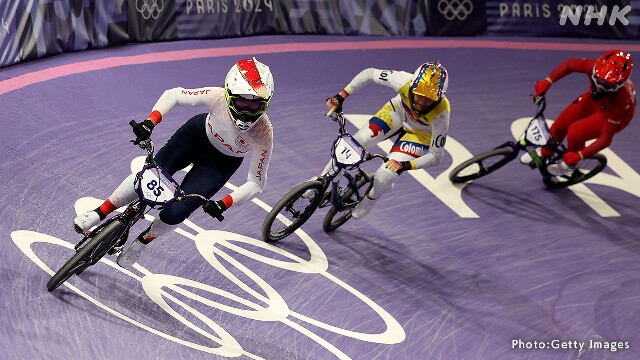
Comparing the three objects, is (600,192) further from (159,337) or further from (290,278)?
(159,337)

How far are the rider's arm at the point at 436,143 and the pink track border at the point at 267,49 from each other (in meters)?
5.03

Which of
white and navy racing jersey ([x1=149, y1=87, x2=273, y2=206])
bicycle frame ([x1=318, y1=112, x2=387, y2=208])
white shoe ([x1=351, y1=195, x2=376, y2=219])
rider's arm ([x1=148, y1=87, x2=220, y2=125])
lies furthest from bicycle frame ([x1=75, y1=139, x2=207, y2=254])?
white shoe ([x1=351, y1=195, x2=376, y2=219])

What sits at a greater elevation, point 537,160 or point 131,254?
point 131,254

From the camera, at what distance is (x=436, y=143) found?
26.5ft

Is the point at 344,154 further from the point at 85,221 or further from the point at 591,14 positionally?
the point at 591,14

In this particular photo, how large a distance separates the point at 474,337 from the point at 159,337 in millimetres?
2608

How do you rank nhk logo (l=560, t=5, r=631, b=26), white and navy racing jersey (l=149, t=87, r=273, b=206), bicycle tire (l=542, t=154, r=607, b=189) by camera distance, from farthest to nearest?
nhk logo (l=560, t=5, r=631, b=26), bicycle tire (l=542, t=154, r=607, b=189), white and navy racing jersey (l=149, t=87, r=273, b=206)

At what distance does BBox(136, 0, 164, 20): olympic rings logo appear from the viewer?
12367 mm

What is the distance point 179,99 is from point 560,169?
14.9 ft

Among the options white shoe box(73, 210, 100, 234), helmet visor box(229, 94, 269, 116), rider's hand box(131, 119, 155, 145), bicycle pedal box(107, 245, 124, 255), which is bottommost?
bicycle pedal box(107, 245, 124, 255)

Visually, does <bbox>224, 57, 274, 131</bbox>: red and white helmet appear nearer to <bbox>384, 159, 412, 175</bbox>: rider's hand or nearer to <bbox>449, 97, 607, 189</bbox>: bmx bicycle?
<bbox>384, 159, 412, 175</bbox>: rider's hand

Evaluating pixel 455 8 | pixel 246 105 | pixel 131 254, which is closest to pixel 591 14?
pixel 455 8

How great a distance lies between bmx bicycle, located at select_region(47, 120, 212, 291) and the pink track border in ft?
13.6

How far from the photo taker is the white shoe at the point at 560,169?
374 inches
